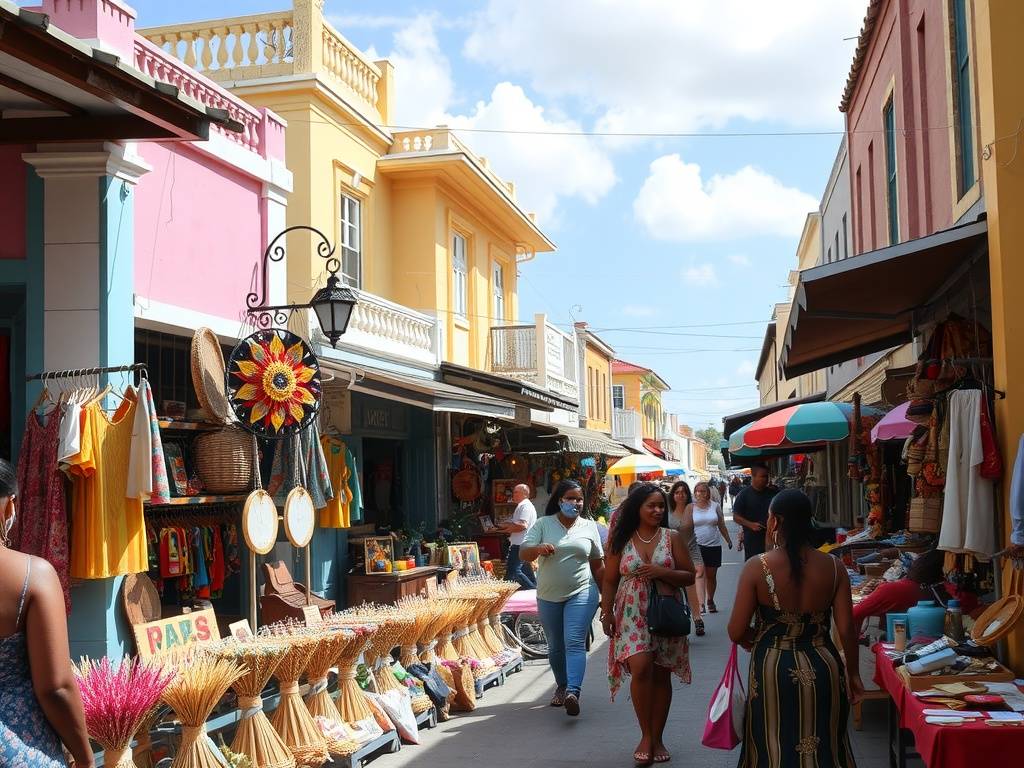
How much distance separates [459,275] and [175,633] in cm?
1278

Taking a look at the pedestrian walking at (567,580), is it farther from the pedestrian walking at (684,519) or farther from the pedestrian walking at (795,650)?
the pedestrian walking at (684,519)

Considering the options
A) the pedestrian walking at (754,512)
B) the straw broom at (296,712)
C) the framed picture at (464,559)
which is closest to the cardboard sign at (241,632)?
the straw broom at (296,712)

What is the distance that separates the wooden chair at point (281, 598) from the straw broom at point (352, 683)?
135cm

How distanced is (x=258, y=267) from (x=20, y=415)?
3211 millimetres

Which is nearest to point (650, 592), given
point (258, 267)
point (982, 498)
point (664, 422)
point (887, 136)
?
point (982, 498)

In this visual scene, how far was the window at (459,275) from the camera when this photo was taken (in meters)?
19.0

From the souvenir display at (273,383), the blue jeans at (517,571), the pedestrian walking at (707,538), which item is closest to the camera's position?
the souvenir display at (273,383)

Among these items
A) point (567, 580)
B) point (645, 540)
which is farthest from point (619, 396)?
point (645, 540)

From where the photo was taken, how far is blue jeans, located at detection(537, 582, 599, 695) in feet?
28.5

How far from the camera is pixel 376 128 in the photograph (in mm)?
16703

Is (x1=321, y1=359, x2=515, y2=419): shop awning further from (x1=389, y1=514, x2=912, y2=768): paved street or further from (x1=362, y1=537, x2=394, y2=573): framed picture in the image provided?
(x1=389, y1=514, x2=912, y2=768): paved street

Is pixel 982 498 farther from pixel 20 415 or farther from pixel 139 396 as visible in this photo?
pixel 20 415

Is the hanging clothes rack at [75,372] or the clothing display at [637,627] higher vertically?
the hanging clothes rack at [75,372]

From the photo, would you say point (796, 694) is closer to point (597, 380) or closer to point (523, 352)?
point (523, 352)
